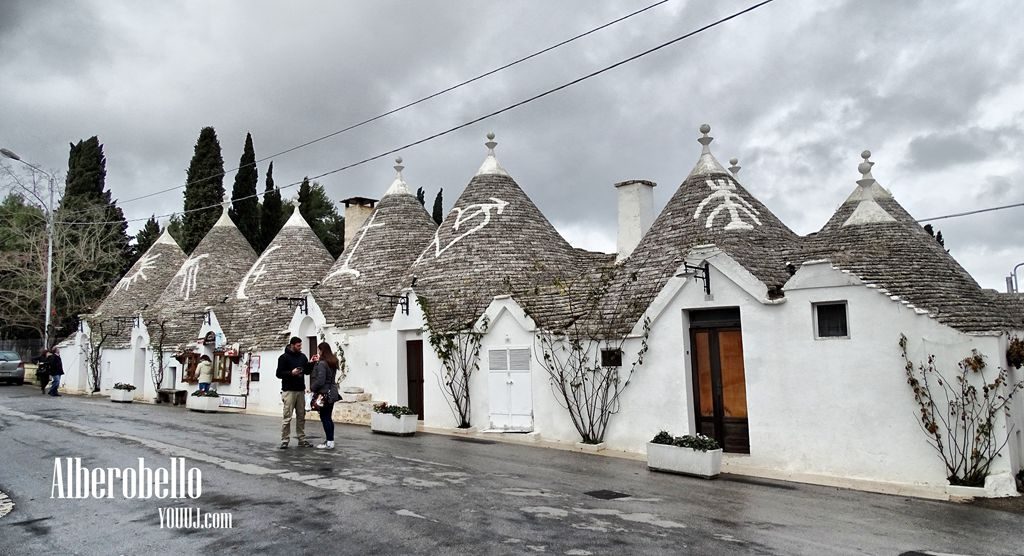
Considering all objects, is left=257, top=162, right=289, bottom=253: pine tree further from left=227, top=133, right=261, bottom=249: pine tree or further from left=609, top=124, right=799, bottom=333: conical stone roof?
left=609, top=124, right=799, bottom=333: conical stone roof

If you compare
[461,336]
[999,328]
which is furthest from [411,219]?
[999,328]

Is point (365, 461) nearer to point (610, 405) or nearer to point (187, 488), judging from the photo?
point (187, 488)

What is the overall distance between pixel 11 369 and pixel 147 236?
19.6 metres

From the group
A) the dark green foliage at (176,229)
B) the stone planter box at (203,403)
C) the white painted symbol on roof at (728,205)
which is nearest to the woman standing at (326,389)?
the white painted symbol on roof at (728,205)

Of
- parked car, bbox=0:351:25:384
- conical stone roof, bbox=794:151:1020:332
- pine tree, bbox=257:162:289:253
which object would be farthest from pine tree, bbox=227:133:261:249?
conical stone roof, bbox=794:151:1020:332

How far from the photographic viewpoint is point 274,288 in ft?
85.5

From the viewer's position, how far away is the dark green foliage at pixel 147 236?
5053 cm

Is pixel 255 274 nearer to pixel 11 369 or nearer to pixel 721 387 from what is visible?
pixel 11 369

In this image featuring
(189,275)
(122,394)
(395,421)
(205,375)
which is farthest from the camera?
(189,275)

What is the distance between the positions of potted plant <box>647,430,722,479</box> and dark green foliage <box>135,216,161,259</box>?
4862cm

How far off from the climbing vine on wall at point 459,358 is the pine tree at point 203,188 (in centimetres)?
3077

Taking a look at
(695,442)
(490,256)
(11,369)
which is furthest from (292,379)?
(11,369)

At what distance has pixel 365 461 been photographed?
1059 centimetres

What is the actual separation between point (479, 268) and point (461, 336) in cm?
226
